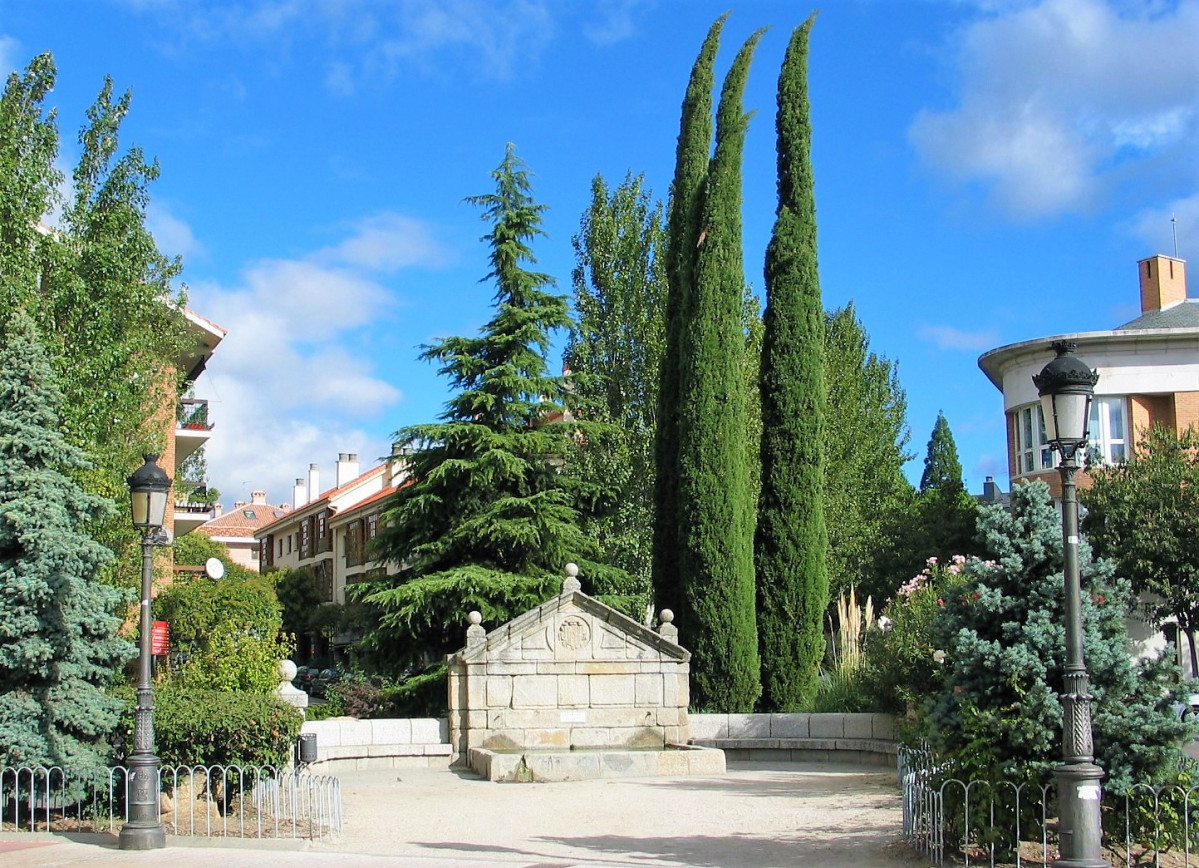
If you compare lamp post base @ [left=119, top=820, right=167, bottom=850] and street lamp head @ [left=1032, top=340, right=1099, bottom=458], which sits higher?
street lamp head @ [left=1032, top=340, right=1099, bottom=458]

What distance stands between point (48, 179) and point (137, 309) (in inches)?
88.5

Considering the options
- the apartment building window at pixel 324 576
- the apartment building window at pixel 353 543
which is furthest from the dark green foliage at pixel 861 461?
the apartment building window at pixel 324 576

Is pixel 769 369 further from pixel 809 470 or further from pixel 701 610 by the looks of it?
pixel 701 610

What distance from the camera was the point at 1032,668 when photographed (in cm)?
973

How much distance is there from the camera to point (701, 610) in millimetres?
21703

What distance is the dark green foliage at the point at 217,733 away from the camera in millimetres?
12820

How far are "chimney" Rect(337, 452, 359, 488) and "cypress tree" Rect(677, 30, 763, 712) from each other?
45.7 metres

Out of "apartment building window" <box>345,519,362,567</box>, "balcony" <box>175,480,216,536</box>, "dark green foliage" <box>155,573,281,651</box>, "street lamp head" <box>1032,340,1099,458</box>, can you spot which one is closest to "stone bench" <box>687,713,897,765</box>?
"dark green foliage" <box>155,573,281,651</box>

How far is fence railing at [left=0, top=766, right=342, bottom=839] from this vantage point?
39.4 ft

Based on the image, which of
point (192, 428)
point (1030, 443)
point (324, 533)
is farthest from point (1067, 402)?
point (324, 533)

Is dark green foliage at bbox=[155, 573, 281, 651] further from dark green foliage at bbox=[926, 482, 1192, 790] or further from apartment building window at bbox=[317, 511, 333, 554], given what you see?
apartment building window at bbox=[317, 511, 333, 554]

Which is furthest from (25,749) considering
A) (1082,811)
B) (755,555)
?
(755,555)

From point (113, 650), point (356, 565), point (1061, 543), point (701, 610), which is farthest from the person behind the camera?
point (356, 565)

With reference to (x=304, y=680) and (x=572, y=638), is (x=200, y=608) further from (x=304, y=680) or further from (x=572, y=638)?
(x=304, y=680)
